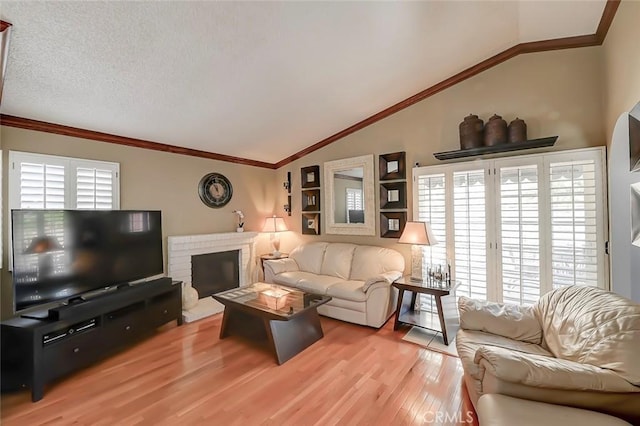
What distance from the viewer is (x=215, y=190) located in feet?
14.6

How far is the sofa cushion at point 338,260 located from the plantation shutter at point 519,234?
188cm

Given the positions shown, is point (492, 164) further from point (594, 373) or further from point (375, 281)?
point (594, 373)

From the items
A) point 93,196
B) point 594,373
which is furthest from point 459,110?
point 93,196

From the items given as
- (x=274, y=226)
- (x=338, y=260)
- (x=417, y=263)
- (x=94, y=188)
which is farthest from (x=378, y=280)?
(x=94, y=188)

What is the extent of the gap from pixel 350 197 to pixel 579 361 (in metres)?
3.24

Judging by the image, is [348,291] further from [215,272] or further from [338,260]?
[215,272]

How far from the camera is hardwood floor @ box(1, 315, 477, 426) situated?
6.18 feet

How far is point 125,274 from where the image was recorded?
3.06 meters

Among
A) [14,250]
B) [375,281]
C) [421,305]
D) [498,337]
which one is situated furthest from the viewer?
[421,305]

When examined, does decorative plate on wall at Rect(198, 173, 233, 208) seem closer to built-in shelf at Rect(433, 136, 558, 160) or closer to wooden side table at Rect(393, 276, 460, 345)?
wooden side table at Rect(393, 276, 460, 345)

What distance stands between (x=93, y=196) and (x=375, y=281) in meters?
3.36

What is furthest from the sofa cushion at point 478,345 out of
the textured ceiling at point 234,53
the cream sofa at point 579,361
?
the textured ceiling at point 234,53

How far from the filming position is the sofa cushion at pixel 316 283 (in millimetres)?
3564

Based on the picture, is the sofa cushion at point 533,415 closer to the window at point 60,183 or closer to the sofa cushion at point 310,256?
the sofa cushion at point 310,256
